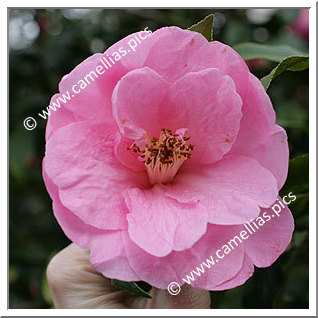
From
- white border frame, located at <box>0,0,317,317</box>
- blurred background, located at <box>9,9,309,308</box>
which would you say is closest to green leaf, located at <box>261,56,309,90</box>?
white border frame, located at <box>0,0,317,317</box>

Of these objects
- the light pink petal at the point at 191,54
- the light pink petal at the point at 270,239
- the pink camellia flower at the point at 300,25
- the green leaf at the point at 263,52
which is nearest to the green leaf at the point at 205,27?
the light pink petal at the point at 191,54

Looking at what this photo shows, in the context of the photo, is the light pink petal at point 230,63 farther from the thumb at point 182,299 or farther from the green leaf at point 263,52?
the thumb at point 182,299

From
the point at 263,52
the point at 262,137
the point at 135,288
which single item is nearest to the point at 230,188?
the point at 262,137

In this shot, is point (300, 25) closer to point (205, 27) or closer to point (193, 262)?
point (205, 27)

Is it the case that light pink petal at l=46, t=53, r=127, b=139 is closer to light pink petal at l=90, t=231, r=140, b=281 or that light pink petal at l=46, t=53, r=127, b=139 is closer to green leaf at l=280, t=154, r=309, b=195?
light pink petal at l=90, t=231, r=140, b=281

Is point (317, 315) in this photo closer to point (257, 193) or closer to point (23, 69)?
point (257, 193)

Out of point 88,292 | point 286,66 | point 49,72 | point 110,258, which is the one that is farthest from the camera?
point 49,72
